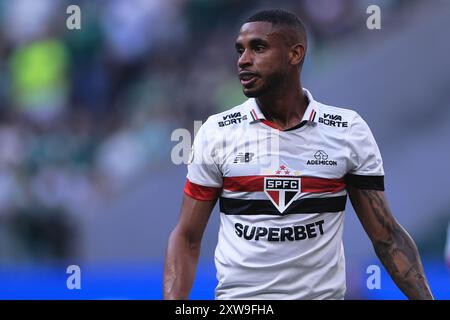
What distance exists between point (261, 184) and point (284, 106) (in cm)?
41

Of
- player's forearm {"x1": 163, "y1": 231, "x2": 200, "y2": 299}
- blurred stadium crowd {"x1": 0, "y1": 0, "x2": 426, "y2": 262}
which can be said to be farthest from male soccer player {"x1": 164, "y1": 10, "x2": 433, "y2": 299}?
blurred stadium crowd {"x1": 0, "y1": 0, "x2": 426, "y2": 262}

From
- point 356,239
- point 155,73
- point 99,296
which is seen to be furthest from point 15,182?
point 356,239

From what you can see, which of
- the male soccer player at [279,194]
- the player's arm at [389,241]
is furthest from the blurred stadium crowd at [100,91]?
the player's arm at [389,241]

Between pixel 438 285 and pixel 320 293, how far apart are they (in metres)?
4.65

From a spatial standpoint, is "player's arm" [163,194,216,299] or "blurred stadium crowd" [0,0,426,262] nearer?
"player's arm" [163,194,216,299]

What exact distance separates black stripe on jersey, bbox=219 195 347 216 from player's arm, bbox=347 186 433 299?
143 millimetres

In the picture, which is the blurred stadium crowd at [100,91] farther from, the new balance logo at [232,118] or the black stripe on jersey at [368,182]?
the black stripe on jersey at [368,182]

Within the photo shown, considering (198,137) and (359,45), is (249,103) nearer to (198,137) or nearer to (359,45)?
(198,137)

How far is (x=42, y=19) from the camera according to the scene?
43.3 feet

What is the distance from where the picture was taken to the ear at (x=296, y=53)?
5195 millimetres

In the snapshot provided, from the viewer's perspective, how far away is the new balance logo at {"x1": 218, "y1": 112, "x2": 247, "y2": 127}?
17.2ft

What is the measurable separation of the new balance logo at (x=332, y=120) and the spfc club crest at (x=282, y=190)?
320mm

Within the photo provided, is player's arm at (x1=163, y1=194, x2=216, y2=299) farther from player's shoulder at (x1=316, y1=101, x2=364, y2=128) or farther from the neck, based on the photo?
player's shoulder at (x1=316, y1=101, x2=364, y2=128)

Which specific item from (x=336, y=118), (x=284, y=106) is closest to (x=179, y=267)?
(x=284, y=106)
